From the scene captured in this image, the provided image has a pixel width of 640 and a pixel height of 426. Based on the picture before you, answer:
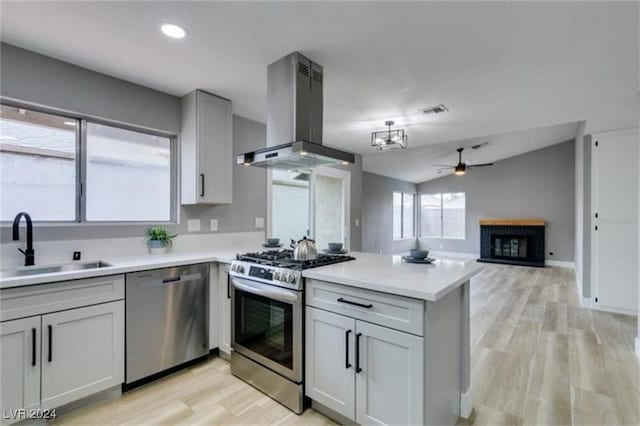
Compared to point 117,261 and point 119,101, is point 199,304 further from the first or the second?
point 119,101

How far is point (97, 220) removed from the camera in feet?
8.39

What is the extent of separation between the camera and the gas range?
1.94 meters

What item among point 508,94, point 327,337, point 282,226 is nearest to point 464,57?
point 508,94

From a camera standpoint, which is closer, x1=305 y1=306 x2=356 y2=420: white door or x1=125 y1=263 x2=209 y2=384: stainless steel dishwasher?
x1=305 y1=306 x2=356 y2=420: white door

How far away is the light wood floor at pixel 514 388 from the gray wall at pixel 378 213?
14.7ft

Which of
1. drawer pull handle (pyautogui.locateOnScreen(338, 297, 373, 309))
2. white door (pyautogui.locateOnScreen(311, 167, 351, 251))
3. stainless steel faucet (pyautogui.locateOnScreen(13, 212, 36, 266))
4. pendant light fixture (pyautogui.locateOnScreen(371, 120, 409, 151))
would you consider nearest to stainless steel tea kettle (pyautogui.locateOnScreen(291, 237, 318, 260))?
drawer pull handle (pyautogui.locateOnScreen(338, 297, 373, 309))

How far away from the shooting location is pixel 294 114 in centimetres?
222

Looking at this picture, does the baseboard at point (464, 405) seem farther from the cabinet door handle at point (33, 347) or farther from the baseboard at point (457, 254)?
the baseboard at point (457, 254)

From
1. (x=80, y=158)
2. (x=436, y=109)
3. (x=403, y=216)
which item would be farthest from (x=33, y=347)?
(x=403, y=216)

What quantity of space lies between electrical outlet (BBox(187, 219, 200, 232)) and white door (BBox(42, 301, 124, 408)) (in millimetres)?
1146

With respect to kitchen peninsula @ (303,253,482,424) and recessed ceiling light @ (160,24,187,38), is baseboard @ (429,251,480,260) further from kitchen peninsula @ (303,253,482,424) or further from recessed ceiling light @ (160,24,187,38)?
recessed ceiling light @ (160,24,187,38)

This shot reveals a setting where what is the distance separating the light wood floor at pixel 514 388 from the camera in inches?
74.4

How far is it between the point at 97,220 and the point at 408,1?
2.87 m

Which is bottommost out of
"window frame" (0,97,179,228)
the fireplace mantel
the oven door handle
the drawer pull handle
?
the oven door handle
